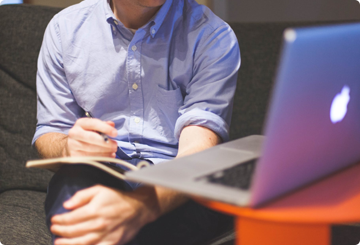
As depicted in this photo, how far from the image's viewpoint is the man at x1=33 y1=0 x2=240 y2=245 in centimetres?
108

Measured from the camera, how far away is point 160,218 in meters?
1.01

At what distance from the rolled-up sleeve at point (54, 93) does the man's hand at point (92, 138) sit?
37 centimetres

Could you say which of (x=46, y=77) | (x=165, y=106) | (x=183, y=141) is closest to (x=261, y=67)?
(x=165, y=106)

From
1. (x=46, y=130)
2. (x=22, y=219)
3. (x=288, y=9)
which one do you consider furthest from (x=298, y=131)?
(x=288, y=9)

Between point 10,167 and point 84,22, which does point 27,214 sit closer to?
point 10,167

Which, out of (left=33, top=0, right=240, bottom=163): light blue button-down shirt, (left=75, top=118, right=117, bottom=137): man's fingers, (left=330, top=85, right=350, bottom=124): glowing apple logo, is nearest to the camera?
(left=330, top=85, right=350, bottom=124): glowing apple logo

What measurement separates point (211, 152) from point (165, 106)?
404 mm

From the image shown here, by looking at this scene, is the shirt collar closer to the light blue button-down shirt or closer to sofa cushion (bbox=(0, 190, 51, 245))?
the light blue button-down shirt

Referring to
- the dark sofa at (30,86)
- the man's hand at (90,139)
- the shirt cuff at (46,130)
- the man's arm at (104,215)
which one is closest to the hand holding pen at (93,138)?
the man's hand at (90,139)

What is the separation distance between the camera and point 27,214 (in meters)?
1.25

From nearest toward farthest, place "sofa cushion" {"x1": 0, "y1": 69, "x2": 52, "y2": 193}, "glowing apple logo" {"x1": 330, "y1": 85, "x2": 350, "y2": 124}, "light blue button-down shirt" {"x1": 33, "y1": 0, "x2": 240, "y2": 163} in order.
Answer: "glowing apple logo" {"x1": 330, "y1": 85, "x2": 350, "y2": 124}
"light blue button-down shirt" {"x1": 33, "y1": 0, "x2": 240, "y2": 163}
"sofa cushion" {"x1": 0, "y1": 69, "x2": 52, "y2": 193}

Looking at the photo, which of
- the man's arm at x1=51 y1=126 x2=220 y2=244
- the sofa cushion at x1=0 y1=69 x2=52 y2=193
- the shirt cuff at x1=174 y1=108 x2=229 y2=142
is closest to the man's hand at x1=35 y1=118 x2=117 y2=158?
the man's arm at x1=51 y1=126 x2=220 y2=244

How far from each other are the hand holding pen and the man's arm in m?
0.13

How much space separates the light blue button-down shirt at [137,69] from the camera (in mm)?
1147
